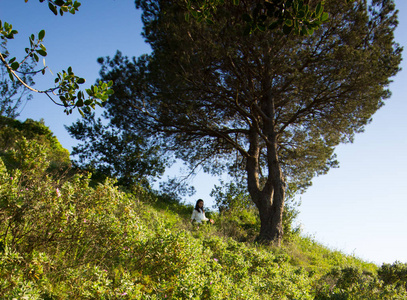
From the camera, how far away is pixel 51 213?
3.29m

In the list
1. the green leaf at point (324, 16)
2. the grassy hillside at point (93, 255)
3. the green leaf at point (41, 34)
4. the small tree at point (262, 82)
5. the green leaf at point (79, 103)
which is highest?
the small tree at point (262, 82)

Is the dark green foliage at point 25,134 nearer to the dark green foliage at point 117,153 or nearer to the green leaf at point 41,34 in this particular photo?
the dark green foliage at point 117,153

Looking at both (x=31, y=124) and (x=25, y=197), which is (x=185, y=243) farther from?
(x=31, y=124)

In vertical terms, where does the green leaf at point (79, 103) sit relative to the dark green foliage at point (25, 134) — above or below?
below

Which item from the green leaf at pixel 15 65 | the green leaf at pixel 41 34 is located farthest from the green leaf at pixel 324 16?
the green leaf at pixel 15 65

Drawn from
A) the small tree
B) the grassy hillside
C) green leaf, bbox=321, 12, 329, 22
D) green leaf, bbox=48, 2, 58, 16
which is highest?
the small tree

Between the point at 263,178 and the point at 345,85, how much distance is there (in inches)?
206

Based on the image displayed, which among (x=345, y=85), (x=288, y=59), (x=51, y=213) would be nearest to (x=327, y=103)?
(x=345, y=85)

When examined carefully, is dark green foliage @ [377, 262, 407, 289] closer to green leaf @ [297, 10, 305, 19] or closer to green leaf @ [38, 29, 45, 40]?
green leaf @ [297, 10, 305, 19]

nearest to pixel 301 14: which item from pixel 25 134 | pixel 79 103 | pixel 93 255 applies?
pixel 79 103

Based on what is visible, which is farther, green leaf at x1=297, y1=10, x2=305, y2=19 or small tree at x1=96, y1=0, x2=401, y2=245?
small tree at x1=96, y1=0, x2=401, y2=245

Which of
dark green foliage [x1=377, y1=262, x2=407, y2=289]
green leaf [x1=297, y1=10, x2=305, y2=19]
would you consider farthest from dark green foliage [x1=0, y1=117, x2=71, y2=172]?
green leaf [x1=297, y1=10, x2=305, y2=19]

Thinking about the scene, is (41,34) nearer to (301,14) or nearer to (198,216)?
(301,14)

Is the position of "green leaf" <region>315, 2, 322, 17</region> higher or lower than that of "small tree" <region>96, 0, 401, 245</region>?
lower
